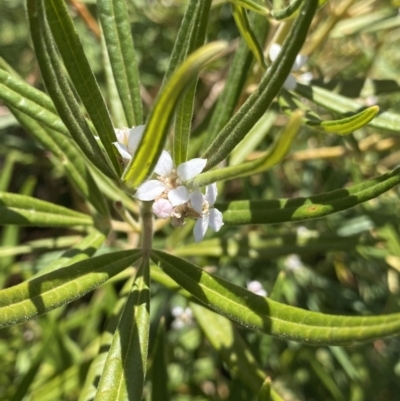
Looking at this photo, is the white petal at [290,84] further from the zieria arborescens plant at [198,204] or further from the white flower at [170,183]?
the white flower at [170,183]

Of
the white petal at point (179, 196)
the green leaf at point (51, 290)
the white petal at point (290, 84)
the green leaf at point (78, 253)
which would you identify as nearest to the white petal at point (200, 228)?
the white petal at point (179, 196)

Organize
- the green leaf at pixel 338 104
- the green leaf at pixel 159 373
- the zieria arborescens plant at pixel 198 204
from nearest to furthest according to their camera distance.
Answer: the zieria arborescens plant at pixel 198 204 → the green leaf at pixel 338 104 → the green leaf at pixel 159 373

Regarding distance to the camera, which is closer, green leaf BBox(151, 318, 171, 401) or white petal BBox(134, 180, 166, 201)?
white petal BBox(134, 180, 166, 201)

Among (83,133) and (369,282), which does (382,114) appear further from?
(369,282)

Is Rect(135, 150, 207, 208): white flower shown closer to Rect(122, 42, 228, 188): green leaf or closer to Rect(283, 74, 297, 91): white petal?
Rect(122, 42, 228, 188): green leaf

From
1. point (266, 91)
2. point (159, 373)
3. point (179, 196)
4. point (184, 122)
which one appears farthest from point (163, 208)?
point (159, 373)

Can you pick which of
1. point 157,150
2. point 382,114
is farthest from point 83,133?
point 382,114

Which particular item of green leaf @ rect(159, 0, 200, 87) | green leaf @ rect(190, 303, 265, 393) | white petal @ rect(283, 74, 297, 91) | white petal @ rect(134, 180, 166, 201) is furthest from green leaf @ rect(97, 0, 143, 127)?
green leaf @ rect(190, 303, 265, 393)
